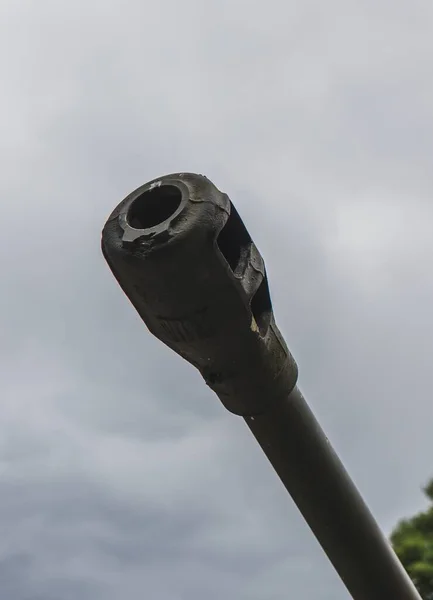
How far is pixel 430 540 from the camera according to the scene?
1304 cm

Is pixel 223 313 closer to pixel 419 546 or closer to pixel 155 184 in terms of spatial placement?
pixel 155 184

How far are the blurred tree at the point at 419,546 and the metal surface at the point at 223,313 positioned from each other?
418 inches

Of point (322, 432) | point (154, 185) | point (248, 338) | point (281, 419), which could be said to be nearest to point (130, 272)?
point (154, 185)

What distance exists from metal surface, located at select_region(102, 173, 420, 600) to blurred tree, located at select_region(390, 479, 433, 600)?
1061 centimetres

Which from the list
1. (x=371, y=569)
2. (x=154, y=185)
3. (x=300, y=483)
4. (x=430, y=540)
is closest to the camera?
(x=154, y=185)

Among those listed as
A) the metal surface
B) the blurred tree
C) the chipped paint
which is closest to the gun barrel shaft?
the metal surface

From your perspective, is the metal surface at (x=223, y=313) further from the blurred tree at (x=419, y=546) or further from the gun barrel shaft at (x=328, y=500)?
the blurred tree at (x=419, y=546)

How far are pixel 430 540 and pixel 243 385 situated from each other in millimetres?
12384

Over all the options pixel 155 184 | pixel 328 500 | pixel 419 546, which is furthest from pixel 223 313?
pixel 419 546

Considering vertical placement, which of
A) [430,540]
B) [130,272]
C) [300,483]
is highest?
[430,540]

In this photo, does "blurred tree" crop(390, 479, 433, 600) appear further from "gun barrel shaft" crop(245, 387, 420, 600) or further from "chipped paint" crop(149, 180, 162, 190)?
"chipped paint" crop(149, 180, 162, 190)

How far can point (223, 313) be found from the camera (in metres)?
2.02

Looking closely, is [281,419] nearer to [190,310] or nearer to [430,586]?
[190,310]

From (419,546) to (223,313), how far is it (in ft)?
41.2
